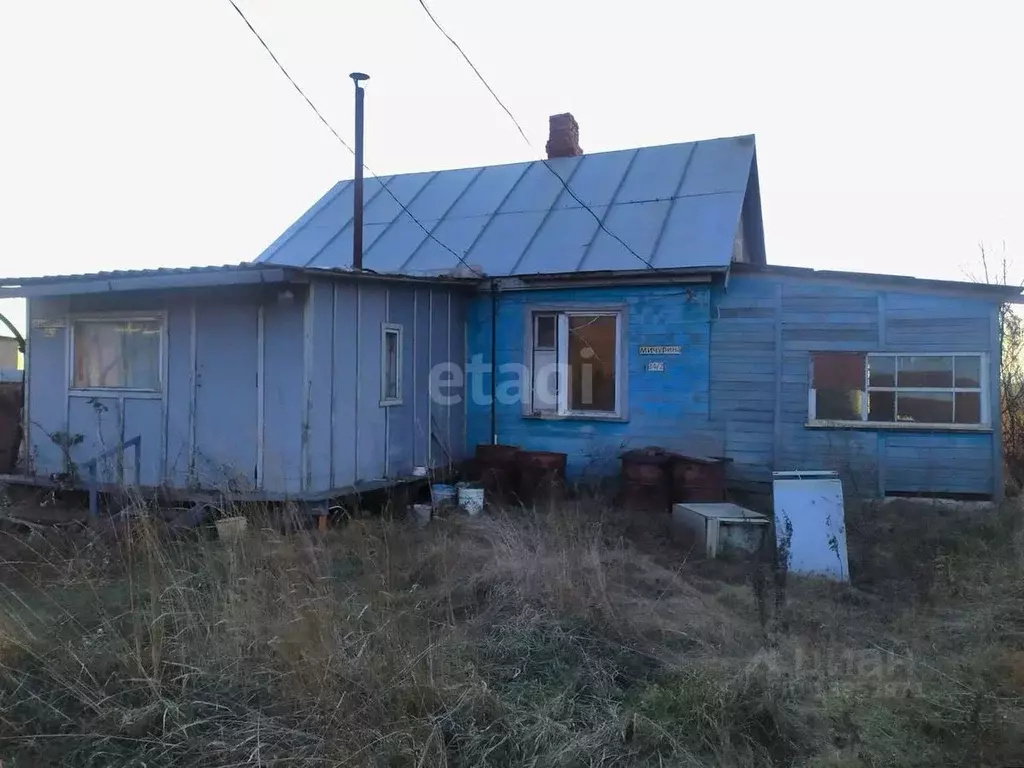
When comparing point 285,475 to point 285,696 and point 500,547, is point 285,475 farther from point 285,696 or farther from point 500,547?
point 285,696

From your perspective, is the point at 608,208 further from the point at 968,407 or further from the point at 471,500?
the point at 968,407

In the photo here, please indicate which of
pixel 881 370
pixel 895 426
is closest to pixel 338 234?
pixel 881 370

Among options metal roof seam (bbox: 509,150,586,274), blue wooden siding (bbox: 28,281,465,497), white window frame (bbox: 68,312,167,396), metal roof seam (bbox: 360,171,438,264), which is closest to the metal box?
blue wooden siding (bbox: 28,281,465,497)

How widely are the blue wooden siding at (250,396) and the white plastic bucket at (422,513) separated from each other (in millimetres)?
679

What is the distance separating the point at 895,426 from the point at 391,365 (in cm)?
615

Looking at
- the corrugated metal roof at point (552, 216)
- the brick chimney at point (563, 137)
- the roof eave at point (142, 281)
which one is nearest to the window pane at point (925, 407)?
the corrugated metal roof at point (552, 216)

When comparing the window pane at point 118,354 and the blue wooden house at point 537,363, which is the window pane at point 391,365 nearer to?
the blue wooden house at point 537,363

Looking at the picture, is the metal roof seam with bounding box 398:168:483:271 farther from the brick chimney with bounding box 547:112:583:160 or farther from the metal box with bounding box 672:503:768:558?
the metal box with bounding box 672:503:768:558

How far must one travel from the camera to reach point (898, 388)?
364 inches

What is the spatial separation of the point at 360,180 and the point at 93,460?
17.3 feet

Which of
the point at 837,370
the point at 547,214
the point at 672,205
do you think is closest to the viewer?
the point at 837,370

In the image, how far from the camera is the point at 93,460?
9.27 meters

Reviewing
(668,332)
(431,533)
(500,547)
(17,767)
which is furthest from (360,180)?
(17,767)

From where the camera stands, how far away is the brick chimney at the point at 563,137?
14.3 meters
